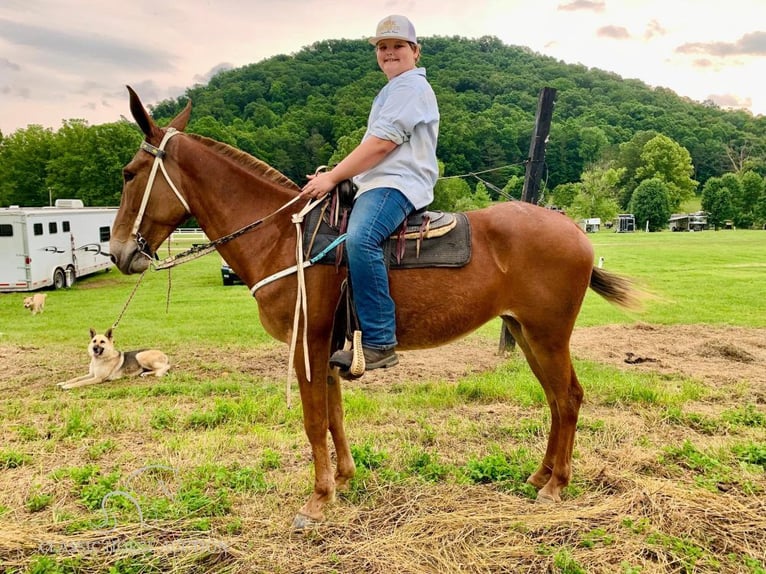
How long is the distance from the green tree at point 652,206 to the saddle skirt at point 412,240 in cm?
7260

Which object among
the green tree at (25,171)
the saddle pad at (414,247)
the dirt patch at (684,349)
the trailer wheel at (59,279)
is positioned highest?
the green tree at (25,171)

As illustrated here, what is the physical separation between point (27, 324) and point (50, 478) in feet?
34.6

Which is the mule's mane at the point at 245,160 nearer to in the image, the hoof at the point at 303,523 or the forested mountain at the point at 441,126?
the hoof at the point at 303,523

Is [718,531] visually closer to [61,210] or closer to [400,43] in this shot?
[400,43]

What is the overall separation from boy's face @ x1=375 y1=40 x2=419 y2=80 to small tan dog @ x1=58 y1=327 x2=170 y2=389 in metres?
6.43

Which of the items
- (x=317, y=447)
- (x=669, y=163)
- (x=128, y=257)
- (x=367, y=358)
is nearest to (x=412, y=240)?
(x=367, y=358)

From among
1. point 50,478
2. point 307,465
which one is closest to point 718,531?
point 307,465

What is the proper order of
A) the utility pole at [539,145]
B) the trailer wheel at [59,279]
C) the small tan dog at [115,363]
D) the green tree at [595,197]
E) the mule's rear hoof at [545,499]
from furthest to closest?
1. the green tree at [595,197]
2. the trailer wheel at [59,279]
3. the small tan dog at [115,363]
4. the utility pole at [539,145]
5. the mule's rear hoof at [545,499]

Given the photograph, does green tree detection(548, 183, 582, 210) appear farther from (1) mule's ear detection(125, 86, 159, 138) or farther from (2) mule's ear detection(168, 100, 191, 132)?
(1) mule's ear detection(125, 86, 159, 138)

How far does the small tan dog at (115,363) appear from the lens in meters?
7.85

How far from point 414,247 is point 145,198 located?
193cm

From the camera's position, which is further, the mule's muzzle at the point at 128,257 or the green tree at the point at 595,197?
the green tree at the point at 595,197

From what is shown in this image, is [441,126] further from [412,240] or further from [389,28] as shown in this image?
[412,240]

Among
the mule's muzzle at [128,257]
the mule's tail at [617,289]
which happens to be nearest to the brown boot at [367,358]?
the mule's muzzle at [128,257]
